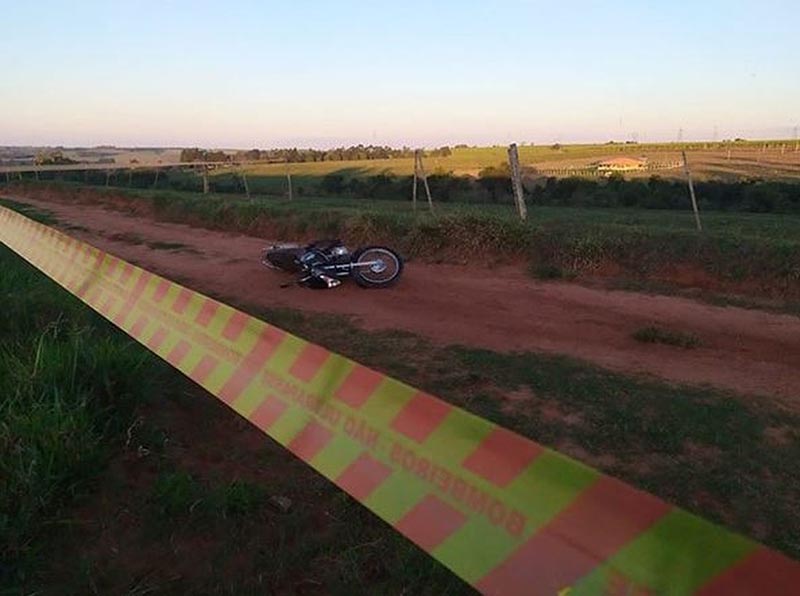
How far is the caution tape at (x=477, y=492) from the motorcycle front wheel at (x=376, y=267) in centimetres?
563

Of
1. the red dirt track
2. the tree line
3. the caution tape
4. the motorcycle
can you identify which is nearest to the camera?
the caution tape

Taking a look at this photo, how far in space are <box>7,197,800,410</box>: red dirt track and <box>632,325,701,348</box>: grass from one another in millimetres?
94

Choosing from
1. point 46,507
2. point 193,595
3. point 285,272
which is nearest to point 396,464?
point 193,595

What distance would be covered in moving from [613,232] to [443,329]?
16.1 ft

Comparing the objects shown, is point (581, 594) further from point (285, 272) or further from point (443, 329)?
point (285, 272)

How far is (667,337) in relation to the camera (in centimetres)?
666

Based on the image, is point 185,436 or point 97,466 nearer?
point 97,466

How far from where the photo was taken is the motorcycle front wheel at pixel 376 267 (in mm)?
9344

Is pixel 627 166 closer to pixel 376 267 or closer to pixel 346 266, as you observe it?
pixel 376 267

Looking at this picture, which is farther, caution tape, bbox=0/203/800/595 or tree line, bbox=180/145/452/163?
tree line, bbox=180/145/452/163

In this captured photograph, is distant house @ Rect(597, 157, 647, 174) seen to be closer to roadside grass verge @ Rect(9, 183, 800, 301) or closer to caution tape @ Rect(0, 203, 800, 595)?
roadside grass verge @ Rect(9, 183, 800, 301)

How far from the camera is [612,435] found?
4480 millimetres

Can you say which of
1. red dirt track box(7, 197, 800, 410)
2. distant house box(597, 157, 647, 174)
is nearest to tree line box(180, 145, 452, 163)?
distant house box(597, 157, 647, 174)

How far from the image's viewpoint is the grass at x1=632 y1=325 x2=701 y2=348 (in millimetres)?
6578
